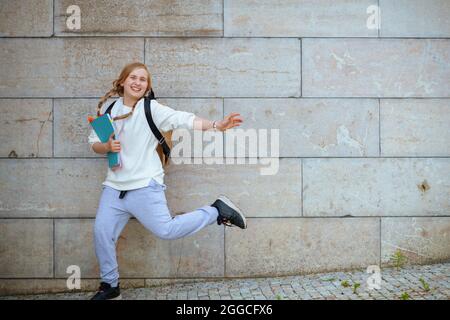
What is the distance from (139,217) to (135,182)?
0.33 metres

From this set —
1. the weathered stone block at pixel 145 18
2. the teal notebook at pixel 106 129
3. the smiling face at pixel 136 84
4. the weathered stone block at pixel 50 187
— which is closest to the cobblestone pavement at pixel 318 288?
the weathered stone block at pixel 50 187

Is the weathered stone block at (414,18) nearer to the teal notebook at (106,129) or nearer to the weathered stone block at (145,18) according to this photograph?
the weathered stone block at (145,18)

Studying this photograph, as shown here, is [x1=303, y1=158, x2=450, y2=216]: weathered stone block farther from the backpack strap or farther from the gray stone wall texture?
the backpack strap

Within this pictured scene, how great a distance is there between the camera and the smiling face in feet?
15.0

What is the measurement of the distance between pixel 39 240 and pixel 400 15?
4.57 metres

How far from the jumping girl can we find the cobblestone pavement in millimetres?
752

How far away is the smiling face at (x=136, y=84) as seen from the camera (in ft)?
15.0

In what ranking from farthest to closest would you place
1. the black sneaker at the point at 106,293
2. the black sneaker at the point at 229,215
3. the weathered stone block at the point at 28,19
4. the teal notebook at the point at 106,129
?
the weathered stone block at the point at 28,19 < the black sneaker at the point at 229,215 < the black sneaker at the point at 106,293 < the teal notebook at the point at 106,129

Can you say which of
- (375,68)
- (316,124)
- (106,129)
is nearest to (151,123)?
(106,129)

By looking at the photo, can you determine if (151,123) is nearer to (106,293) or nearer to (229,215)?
(229,215)

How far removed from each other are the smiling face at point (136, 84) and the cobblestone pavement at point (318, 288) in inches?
80.3

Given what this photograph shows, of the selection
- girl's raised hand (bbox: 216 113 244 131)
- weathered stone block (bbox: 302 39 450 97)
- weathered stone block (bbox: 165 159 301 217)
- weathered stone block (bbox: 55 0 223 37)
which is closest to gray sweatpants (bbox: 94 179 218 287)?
weathered stone block (bbox: 165 159 301 217)

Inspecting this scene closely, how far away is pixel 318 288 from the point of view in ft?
16.4

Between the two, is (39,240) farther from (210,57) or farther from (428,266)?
(428,266)
